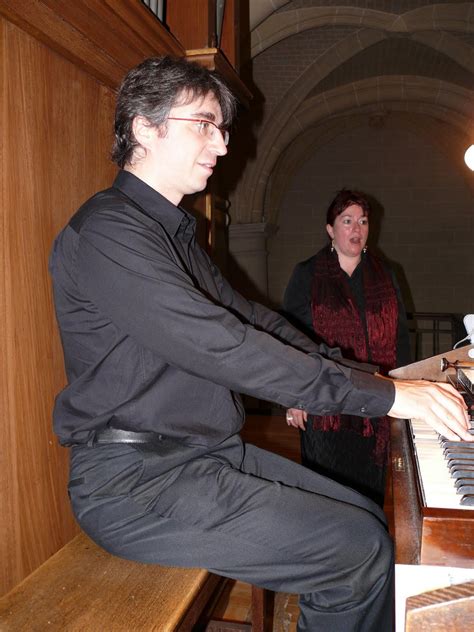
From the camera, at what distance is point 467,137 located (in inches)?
369

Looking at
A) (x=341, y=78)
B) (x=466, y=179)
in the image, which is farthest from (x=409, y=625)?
(x=466, y=179)

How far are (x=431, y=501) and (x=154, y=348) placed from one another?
2.01 ft

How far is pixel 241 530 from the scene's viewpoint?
4.28ft

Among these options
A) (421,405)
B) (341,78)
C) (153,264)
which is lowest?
(421,405)

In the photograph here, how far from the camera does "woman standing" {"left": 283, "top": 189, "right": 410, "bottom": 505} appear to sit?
2.83m

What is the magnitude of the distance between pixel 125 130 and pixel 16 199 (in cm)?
33

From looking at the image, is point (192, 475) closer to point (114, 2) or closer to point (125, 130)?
point (125, 130)

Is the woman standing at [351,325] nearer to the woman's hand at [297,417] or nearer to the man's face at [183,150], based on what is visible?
the woman's hand at [297,417]

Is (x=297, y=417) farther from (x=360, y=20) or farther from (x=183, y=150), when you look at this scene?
(x=360, y=20)

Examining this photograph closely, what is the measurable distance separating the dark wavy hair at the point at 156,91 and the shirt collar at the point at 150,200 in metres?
0.10

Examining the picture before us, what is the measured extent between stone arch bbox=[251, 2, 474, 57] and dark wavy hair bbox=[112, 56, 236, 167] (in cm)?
555

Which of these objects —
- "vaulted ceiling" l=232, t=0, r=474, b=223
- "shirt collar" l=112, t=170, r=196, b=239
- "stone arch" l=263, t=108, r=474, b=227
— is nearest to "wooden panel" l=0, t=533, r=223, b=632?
"shirt collar" l=112, t=170, r=196, b=239

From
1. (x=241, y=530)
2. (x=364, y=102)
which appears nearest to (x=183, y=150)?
(x=241, y=530)

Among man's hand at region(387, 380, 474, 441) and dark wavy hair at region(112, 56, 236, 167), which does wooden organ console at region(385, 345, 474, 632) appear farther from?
dark wavy hair at region(112, 56, 236, 167)
